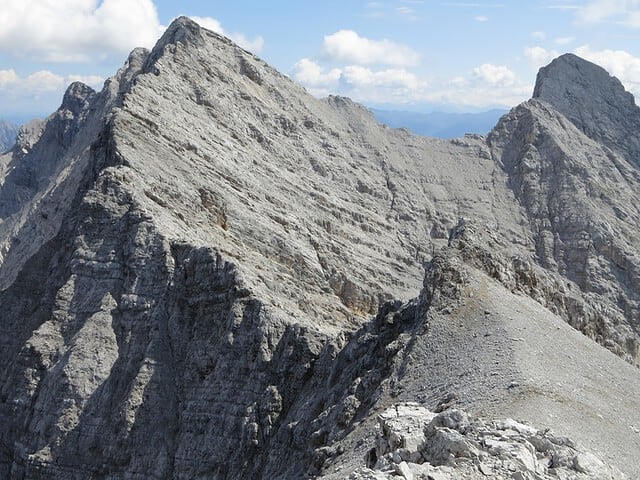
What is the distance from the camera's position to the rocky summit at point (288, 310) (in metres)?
32.3

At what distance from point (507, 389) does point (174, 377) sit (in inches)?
996

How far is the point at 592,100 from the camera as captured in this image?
429ft

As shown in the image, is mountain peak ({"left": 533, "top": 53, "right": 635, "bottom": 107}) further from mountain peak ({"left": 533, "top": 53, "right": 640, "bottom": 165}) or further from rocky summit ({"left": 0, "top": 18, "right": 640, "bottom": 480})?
rocky summit ({"left": 0, "top": 18, "right": 640, "bottom": 480})

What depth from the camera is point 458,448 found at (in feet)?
76.3

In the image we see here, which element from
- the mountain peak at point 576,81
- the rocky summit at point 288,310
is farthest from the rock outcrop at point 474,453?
the mountain peak at point 576,81

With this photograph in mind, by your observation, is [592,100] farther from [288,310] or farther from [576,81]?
[288,310]

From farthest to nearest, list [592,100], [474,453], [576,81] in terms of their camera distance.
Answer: [576,81] < [592,100] < [474,453]

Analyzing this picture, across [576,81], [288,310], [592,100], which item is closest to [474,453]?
[288,310]

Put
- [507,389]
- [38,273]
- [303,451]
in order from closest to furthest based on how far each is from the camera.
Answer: [507,389], [303,451], [38,273]

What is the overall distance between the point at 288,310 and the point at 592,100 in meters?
90.7

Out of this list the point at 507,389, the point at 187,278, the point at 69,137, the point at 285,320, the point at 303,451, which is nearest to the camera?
the point at 507,389

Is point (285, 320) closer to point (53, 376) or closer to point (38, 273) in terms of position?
point (53, 376)

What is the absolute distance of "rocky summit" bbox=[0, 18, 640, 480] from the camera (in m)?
32.3

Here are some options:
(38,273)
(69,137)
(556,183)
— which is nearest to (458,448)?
(38,273)
